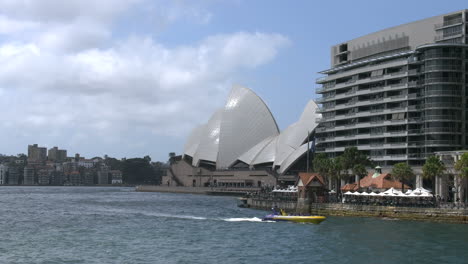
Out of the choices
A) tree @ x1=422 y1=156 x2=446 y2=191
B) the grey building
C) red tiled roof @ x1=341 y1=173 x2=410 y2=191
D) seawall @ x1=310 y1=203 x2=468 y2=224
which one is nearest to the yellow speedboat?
seawall @ x1=310 y1=203 x2=468 y2=224

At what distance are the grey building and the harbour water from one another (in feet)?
141

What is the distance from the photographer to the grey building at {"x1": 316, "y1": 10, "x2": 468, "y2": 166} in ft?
388

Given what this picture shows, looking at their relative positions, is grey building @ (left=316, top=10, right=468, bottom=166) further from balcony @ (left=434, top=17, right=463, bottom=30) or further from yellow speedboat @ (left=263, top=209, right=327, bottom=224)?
yellow speedboat @ (left=263, top=209, right=327, bottom=224)

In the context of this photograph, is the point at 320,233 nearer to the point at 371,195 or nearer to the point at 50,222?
the point at 371,195

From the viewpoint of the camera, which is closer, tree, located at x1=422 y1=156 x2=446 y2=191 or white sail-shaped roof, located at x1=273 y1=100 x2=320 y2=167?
tree, located at x1=422 y1=156 x2=446 y2=191

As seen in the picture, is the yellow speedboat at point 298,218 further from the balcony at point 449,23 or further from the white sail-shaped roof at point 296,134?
the white sail-shaped roof at point 296,134

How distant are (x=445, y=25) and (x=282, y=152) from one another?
7571cm

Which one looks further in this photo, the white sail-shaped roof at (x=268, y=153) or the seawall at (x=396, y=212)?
the white sail-shaped roof at (x=268, y=153)

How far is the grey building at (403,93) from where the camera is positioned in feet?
388

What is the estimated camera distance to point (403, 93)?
124 m

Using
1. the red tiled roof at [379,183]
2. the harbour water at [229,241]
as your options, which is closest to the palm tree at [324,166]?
the red tiled roof at [379,183]

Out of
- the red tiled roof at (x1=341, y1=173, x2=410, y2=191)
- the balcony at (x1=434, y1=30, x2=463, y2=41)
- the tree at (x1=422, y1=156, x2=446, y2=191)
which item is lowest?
the red tiled roof at (x1=341, y1=173, x2=410, y2=191)

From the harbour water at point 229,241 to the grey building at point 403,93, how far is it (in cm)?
4292

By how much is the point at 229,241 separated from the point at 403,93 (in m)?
69.9
